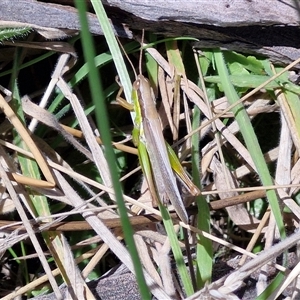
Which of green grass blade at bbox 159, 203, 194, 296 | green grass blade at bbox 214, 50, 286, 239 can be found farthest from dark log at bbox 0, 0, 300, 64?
green grass blade at bbox 159, 203, 194, 296

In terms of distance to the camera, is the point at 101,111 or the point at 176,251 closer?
the point at 101,111

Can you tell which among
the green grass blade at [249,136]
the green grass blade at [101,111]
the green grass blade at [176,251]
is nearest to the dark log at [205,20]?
the green grass blade at [249,136]

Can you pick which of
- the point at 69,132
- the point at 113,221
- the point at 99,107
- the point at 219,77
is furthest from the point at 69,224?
the point at 99,107

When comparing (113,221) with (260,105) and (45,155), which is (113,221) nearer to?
(45,155)

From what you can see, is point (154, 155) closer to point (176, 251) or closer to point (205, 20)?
point (176, 251)

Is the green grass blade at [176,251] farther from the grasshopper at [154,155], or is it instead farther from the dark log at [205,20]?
the dark log at [205,20]

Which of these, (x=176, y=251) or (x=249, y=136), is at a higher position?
(x=249, y=136)

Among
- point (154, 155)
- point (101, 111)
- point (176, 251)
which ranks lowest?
point (176, 251)

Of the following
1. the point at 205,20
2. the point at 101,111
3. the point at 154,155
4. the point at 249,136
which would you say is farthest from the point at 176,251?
the point at 101,111
